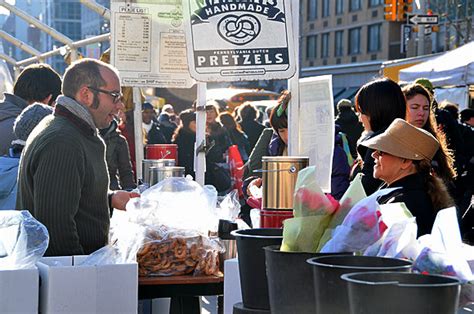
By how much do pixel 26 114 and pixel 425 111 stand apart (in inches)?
Result: 105

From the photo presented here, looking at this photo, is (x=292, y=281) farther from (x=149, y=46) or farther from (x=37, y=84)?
(x=149, y=46)

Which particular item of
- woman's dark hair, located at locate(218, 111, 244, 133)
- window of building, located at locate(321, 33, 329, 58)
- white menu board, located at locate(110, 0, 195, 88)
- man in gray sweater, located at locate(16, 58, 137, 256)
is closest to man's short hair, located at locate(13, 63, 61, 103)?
white menu board, located at locate(110, 0, 195, 88)

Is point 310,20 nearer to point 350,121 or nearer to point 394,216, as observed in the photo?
point 350,121

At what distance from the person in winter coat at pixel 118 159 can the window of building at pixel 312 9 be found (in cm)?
6573

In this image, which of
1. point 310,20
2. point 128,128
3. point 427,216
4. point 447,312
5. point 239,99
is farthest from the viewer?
point 310,20

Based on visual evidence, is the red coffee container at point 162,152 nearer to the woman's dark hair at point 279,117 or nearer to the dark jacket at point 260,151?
the dark jacket at point 260,151

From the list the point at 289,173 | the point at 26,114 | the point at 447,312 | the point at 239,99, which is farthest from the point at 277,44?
the point at 239,99

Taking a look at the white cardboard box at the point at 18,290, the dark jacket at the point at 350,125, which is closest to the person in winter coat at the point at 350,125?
the dark jacket at the point at 350,125

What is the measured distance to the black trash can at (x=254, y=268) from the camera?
118 inches

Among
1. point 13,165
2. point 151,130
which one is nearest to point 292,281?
point 13,165

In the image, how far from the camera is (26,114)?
5.41m

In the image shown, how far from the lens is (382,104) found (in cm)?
534

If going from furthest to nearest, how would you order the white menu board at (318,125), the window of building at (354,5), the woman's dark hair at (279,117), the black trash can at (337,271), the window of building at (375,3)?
the window of building at (354,5) → the window of building at (375,3) → the woman's dark hair at (279,117) → the white menu board at (318,125) → the black trash can at (337,271)

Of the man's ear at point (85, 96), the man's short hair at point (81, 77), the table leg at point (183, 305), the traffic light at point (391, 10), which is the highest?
the traffic light at point (391, 10)
